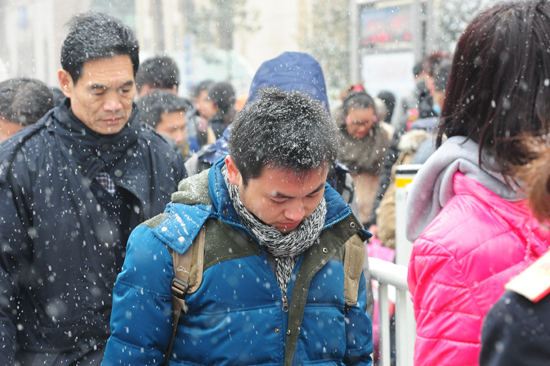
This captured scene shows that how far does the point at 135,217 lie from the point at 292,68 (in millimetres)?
1305

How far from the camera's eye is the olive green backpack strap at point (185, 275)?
2.10 meters

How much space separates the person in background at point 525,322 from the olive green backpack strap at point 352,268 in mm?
1138

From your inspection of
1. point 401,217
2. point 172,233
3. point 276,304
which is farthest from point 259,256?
point 401,217

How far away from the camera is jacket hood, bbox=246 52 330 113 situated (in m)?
3.61

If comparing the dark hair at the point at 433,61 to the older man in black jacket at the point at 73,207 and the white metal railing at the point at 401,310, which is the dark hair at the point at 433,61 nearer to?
the white metal railing at the point at 401,310

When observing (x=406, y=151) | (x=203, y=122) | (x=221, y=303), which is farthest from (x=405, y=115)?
(x=221, y=303)

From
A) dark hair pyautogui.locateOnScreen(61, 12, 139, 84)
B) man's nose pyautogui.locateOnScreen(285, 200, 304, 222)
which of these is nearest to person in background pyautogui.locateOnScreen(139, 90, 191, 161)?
dark hair pyautogui.locateOnScreen(61, 12, 139, 84)

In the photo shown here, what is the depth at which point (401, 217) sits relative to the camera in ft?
11.6

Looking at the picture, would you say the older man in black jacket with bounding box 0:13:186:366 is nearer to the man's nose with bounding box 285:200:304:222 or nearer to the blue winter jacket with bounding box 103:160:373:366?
the blue winter jacket with bounding box 103:160:373:366

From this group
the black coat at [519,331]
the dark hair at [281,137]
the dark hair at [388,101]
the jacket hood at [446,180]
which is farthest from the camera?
the dark hair at [388,101]

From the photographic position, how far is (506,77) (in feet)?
5.48

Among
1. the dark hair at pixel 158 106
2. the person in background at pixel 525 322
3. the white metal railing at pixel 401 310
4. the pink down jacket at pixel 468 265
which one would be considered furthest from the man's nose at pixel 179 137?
the person in background at pixel 525 322

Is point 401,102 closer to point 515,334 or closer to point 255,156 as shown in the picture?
point 255,156

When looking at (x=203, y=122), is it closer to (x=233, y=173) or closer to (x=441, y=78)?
(x=441, y=78)
